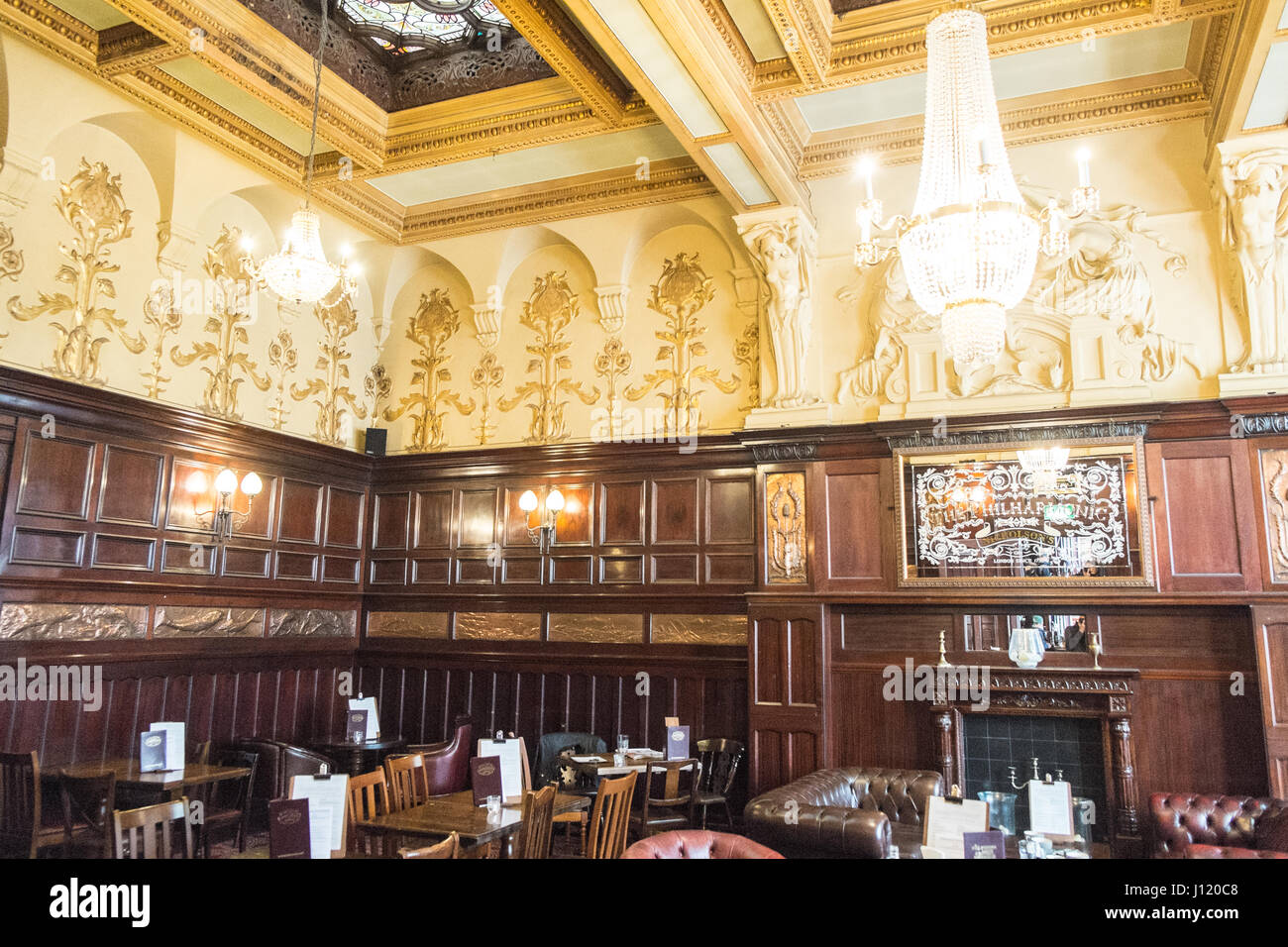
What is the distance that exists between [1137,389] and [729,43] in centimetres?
417

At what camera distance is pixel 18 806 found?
5.68 meters

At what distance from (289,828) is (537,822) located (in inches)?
53.1

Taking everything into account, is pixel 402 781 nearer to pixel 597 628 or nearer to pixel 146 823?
pixel 146 823

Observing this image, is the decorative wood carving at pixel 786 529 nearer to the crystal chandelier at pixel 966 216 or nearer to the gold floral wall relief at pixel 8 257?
the crystal chandelier at pixel 966 216

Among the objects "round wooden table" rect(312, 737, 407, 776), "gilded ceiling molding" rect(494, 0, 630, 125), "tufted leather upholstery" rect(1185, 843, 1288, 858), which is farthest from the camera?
"round wooden table" rect(312, 737, 407, 776)

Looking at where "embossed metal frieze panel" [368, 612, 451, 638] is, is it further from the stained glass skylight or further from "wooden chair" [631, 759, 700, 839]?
the stained glass skylight

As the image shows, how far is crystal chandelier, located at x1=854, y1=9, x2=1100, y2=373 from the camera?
4090mm

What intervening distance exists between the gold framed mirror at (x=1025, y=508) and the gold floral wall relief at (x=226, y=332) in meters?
6.25

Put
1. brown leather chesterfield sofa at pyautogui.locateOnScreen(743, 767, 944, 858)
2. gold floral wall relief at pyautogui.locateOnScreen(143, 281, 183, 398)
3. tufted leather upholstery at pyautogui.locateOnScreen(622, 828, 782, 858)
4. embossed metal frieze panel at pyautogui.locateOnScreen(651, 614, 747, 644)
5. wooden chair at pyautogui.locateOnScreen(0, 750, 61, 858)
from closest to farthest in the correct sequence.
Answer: tufted leather upholstery at pyautogui.locateOnScreen(622, 828, 782, 858) → brown leather chesterfield sofa at pyautogui.locateOnScreen(743, 767, 944, 858) → wooden chair at pyautogui.locateOnScreen(0, 750, 61, 858) → gold floral wall relief at pyautogui.locateOnScreen(143, 281, 183, 398) → embossed metal frieze panel at pyautogui.locateOnScreen(651, 614, 747, 644)

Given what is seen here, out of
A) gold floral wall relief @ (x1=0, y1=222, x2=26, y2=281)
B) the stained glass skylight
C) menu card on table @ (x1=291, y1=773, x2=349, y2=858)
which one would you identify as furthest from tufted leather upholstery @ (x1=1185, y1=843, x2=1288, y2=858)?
gold floral wall relief @ (x1=0, y1=222, x2=26, y2=281)

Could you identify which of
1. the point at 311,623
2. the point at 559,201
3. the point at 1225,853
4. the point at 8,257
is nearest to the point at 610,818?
the point at 1225,853

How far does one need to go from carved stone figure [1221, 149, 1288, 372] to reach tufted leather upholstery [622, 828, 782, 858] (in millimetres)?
5478
